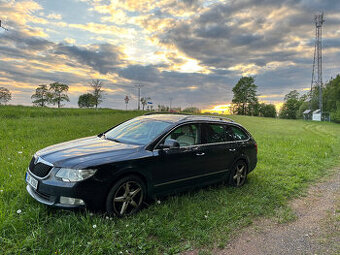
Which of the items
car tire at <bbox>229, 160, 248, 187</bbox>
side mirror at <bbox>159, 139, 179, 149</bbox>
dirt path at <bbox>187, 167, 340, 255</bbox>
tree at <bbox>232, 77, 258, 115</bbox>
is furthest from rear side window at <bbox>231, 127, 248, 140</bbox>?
tree at <bbox>232, 77, 258, 115</bbox>

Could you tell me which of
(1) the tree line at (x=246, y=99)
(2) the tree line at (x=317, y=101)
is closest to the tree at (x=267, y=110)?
(1) the tree line at (x=246, y=99)

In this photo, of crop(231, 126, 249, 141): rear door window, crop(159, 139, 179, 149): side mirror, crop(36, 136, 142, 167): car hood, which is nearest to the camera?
crop(36, 136, 142, 167): car hood

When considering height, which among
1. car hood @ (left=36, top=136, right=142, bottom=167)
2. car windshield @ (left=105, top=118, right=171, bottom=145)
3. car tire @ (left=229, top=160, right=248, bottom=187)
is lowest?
car tire @ (left=229, top=160, right=248, bottom=187)

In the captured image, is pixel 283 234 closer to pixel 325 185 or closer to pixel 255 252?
pixel 255 252

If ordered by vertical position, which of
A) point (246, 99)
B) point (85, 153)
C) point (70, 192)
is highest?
point (246, 99)

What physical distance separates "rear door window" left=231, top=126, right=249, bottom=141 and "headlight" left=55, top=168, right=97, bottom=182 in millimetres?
3704

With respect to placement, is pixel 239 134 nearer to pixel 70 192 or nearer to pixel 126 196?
pixel 126 196

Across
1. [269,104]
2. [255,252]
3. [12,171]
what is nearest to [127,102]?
[12,171]

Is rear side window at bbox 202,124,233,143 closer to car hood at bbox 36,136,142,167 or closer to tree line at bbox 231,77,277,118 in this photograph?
car hood at bbox 36,136,142,167

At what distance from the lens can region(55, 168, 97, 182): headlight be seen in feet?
11.1

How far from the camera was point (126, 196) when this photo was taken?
376 centimetres

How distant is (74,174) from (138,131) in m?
1.68

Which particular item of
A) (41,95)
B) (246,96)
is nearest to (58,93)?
(41,95)

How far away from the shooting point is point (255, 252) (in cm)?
331
